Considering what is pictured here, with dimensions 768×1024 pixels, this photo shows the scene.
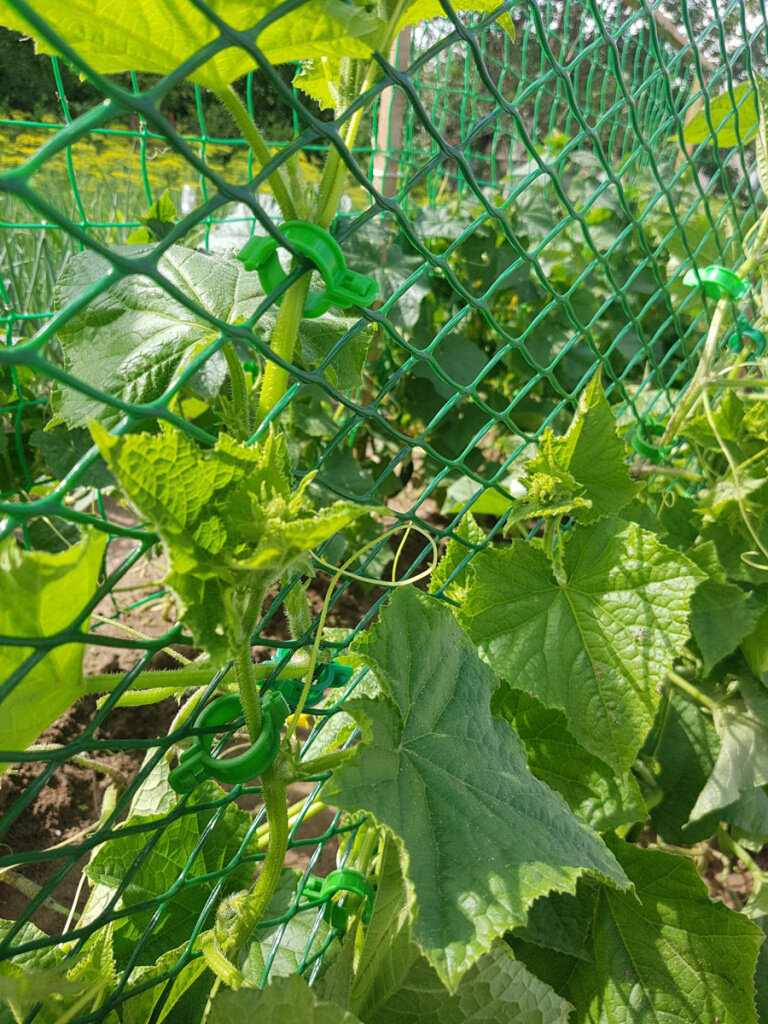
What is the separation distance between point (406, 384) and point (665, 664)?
193 cm

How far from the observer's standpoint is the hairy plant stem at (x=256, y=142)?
618mm

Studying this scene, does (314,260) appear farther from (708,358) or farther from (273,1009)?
(708,358)

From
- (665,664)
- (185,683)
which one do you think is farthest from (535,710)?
(185,683)

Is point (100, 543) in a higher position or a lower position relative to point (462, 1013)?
higher

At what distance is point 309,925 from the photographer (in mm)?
1039

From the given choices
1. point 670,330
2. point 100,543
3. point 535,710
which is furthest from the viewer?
point 670,330

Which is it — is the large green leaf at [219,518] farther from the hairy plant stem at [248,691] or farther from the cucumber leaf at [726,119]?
the cucumber leaf at [726,119]

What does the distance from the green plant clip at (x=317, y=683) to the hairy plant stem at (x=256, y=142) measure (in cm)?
46

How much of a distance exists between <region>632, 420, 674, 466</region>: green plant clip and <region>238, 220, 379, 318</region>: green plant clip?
0.94 m

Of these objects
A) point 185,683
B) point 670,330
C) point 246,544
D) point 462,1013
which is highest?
point 246,544

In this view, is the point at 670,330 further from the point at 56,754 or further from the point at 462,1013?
the point at 56,754

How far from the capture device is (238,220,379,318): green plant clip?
640 mm

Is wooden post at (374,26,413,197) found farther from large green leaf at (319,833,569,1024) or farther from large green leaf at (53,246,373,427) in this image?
large green leaf at (319,833,569,1024)

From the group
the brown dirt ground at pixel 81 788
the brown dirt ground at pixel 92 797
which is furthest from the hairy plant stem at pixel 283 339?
the brown dirt ground at pixel 92 797
